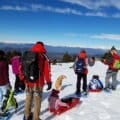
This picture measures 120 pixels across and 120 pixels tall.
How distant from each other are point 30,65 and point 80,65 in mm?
5417

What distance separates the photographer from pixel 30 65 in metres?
9.87

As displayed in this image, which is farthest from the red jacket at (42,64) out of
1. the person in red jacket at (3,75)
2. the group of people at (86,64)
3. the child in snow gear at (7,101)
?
the group of people at (86,64)

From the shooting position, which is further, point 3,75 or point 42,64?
point 3,75

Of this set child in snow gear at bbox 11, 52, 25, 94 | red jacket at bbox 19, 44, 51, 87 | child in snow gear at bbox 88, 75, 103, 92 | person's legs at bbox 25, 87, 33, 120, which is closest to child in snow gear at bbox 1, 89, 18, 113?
person's legs at bbox 25, 87, 33, 120

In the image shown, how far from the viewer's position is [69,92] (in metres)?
16.5

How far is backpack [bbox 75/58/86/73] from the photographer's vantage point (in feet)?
49.4

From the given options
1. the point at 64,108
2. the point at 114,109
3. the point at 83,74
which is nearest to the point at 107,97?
the point at 83,74

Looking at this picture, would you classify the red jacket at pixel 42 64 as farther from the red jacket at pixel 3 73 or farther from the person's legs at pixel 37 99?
the red jacket at pixel 3 73

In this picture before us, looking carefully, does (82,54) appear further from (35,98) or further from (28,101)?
(35,98)

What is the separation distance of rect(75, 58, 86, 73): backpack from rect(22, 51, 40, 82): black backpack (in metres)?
5.26

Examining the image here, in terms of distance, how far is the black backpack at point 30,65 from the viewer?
32.2 ft

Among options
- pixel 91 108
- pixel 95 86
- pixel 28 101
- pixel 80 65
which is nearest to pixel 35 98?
pixel 28 101

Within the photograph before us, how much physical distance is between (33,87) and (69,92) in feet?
21.3

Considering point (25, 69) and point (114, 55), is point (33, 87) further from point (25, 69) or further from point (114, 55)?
point (114, 55)
